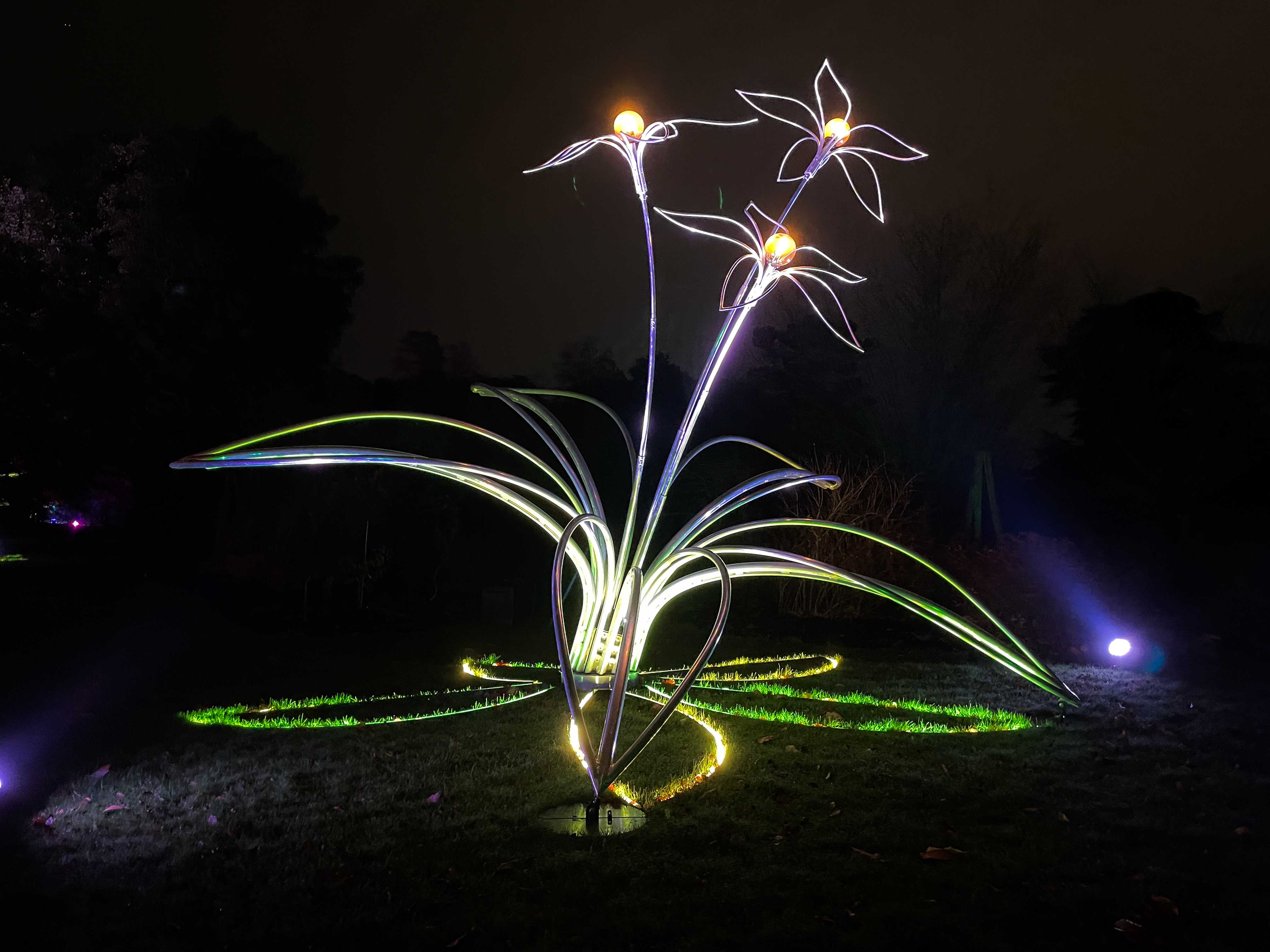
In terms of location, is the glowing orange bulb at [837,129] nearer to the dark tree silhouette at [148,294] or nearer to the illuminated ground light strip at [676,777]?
the illuminated ground light strip at [676,777]

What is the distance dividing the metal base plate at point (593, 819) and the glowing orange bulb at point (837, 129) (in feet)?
13.5

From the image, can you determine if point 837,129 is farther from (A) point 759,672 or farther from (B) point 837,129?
(A) point 759,672

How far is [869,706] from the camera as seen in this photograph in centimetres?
645

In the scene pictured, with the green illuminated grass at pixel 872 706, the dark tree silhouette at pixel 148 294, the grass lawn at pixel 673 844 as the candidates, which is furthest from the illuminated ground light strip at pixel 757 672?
the dark tree silhouette at pixel 148 294

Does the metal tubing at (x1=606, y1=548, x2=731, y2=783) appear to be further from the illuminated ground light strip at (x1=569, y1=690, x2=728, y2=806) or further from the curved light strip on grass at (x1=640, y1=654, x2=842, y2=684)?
the curved light strip on grass at (x1=640, y1=654, x2=842, y2=684)

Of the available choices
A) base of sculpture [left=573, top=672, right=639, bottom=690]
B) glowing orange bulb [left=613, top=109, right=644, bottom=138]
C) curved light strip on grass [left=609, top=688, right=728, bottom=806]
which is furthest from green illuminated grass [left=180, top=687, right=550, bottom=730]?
glowing orange bulb [left=613, top=109, right=644, bottom=138]

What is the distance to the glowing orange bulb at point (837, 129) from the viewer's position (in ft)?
17.4

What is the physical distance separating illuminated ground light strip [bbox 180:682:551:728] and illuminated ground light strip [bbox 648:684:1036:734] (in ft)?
4.35

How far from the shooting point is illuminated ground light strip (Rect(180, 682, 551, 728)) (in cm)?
558

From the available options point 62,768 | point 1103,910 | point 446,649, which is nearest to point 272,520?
point 446,649

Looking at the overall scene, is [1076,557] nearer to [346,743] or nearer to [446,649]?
[446,649]

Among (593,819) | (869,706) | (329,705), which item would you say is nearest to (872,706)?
(869,706)

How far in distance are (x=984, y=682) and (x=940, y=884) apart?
15.1ft

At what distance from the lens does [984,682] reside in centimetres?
738
